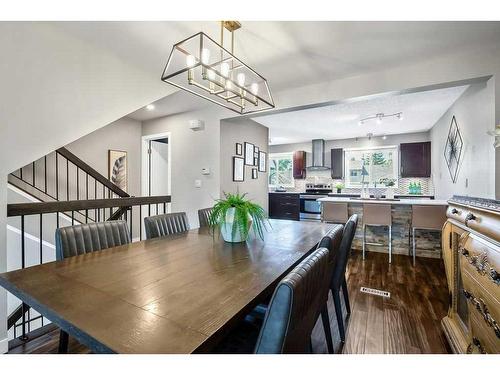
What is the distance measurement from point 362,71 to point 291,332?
116 inches

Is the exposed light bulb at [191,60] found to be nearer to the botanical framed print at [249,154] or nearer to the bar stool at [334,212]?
the botanical framed print at [249,154]

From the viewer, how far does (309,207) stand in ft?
21.9

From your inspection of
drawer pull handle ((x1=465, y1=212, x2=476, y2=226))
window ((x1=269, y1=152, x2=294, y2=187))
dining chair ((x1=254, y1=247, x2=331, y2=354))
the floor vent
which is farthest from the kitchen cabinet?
dining chair ((x1=254, y1=247, x2=331, y2=354))

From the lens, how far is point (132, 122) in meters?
4.86

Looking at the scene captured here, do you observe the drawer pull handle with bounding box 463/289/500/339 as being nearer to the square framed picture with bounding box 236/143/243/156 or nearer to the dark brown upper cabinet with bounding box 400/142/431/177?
the square framed picture with bounding box 236/143/243/156

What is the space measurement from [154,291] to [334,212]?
366 cm

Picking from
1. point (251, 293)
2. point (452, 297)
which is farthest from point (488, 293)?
point (251, 293)

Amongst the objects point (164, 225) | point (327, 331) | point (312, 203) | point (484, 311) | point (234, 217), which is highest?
point (234, 217)

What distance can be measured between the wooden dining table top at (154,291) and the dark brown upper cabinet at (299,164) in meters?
5.91

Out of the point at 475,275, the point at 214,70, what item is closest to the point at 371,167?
the point at 475,275

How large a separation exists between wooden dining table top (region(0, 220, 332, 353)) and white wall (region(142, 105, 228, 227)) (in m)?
2.43

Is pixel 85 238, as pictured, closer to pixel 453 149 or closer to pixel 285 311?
pixel 285 311

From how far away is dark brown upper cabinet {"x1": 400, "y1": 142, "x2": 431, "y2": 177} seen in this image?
5.82 m

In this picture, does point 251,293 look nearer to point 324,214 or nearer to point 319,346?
point 319,346
